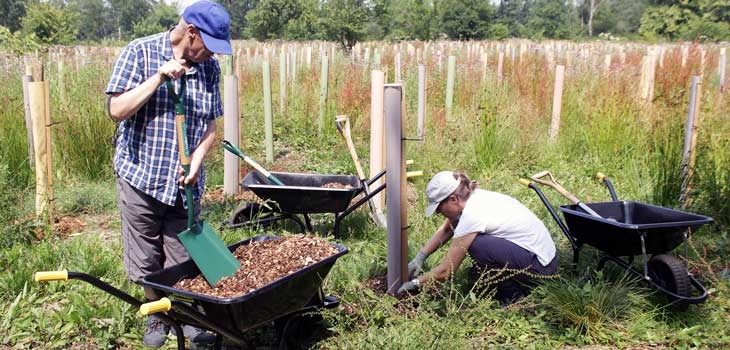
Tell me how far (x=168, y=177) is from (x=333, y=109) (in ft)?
17.0

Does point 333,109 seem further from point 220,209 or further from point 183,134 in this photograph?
point 183,134

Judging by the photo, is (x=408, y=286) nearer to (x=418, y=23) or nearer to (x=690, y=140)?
(x=690, y=140)

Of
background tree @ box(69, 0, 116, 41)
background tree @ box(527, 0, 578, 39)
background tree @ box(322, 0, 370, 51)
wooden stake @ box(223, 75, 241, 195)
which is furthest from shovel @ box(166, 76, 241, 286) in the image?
background tree @ box(69, 0, 116, 41)

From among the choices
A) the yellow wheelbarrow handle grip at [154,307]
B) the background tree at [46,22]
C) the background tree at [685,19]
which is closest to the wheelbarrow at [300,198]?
the yellow wheelbarrow handle grip at [154,307]

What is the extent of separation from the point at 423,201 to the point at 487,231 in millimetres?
1596

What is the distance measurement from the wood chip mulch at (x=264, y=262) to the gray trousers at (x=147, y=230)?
359 millimetres

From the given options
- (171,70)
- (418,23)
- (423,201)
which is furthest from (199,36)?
(418,23)

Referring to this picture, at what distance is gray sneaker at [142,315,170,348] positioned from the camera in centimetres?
293

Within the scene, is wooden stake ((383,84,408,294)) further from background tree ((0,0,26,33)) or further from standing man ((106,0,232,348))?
background tree ((0,0,26,33))

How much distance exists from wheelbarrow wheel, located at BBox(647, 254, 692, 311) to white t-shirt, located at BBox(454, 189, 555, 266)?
0.57 meters

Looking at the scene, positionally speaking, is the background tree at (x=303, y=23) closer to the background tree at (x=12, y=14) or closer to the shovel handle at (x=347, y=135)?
the shovel handle at (x=347, y=135)

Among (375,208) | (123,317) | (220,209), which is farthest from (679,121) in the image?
(123,317)

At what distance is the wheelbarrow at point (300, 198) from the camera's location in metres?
3.92

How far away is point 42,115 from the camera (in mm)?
4363
